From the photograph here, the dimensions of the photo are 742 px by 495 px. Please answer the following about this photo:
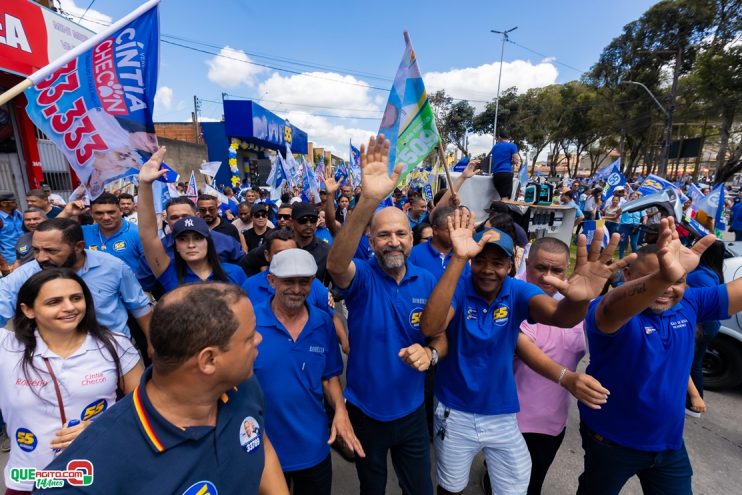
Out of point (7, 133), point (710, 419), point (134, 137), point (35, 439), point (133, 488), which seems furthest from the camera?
point (7, 133)

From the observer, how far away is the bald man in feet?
6.81

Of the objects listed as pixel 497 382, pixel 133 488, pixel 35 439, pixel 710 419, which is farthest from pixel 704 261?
pixel 35 439

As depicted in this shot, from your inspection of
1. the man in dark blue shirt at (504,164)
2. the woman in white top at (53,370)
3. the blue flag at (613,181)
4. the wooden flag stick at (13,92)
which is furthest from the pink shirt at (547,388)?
the blue flag at (613,181)

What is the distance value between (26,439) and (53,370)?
1.11ft

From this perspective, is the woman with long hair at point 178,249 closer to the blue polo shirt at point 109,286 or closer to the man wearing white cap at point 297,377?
the blue polo shirt at point 109,286

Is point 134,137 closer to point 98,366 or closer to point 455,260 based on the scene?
point 98,366

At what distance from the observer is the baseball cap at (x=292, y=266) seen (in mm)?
1943

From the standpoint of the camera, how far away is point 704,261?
3338 mm

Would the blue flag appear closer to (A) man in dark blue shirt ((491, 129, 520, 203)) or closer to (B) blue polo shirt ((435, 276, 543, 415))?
(A) man in dark blue shirt ((491, 129, 520, 203))

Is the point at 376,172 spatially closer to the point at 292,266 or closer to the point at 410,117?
the point at 292,266

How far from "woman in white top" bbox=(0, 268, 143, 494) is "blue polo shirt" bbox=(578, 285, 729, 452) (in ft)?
8.36

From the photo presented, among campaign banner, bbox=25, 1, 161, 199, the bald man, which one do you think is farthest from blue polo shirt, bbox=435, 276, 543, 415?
campaign banner, bbox=25, 1, 161, 199

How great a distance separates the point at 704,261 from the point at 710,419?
68.2 inches

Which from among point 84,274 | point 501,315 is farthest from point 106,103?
point 501,315
